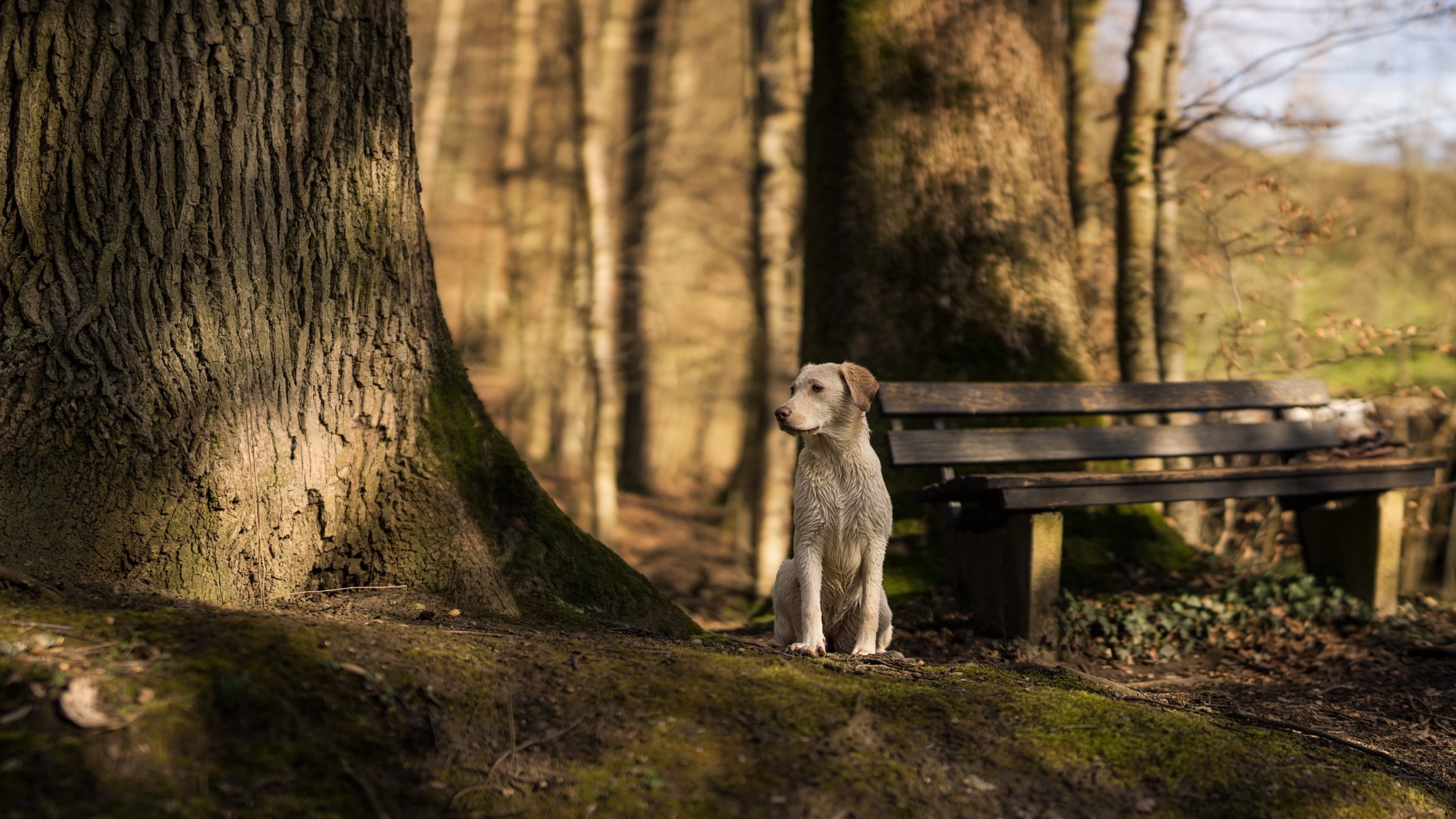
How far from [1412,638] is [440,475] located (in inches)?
211

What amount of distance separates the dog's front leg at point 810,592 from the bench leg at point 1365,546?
3.91 meters

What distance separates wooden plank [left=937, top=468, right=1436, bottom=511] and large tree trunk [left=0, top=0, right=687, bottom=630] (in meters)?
2.31

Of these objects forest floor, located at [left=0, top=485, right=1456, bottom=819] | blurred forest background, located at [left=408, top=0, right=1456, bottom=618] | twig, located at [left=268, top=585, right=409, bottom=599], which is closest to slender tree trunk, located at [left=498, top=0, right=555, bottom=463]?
blurred forest background, located at [left=408, top=0, right=1456, bottom=618]

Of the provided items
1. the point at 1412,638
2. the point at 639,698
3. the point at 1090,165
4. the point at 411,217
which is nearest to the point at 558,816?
the point at 639,698

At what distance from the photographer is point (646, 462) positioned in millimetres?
20375

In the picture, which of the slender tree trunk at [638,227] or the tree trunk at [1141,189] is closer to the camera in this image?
the tree trunk at [1141,189]

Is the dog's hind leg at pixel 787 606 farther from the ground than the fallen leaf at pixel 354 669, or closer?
closer

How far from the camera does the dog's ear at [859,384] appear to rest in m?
4.50

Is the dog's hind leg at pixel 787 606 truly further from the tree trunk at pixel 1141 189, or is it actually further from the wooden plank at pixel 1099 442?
the tree trunk at pixel 1141 189

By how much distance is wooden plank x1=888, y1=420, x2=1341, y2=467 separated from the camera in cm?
593

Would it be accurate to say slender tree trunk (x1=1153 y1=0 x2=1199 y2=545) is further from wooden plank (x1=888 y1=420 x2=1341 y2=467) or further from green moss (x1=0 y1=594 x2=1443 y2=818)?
green moss (x1=0 y1=594 x2=1443 y2=818)

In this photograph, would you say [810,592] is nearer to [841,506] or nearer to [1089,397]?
[841,506]

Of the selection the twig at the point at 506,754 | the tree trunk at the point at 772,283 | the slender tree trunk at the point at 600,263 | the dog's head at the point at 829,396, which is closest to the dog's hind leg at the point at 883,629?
the dog's head at the point at 829,396

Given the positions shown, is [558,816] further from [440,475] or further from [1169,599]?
[1169,599]
